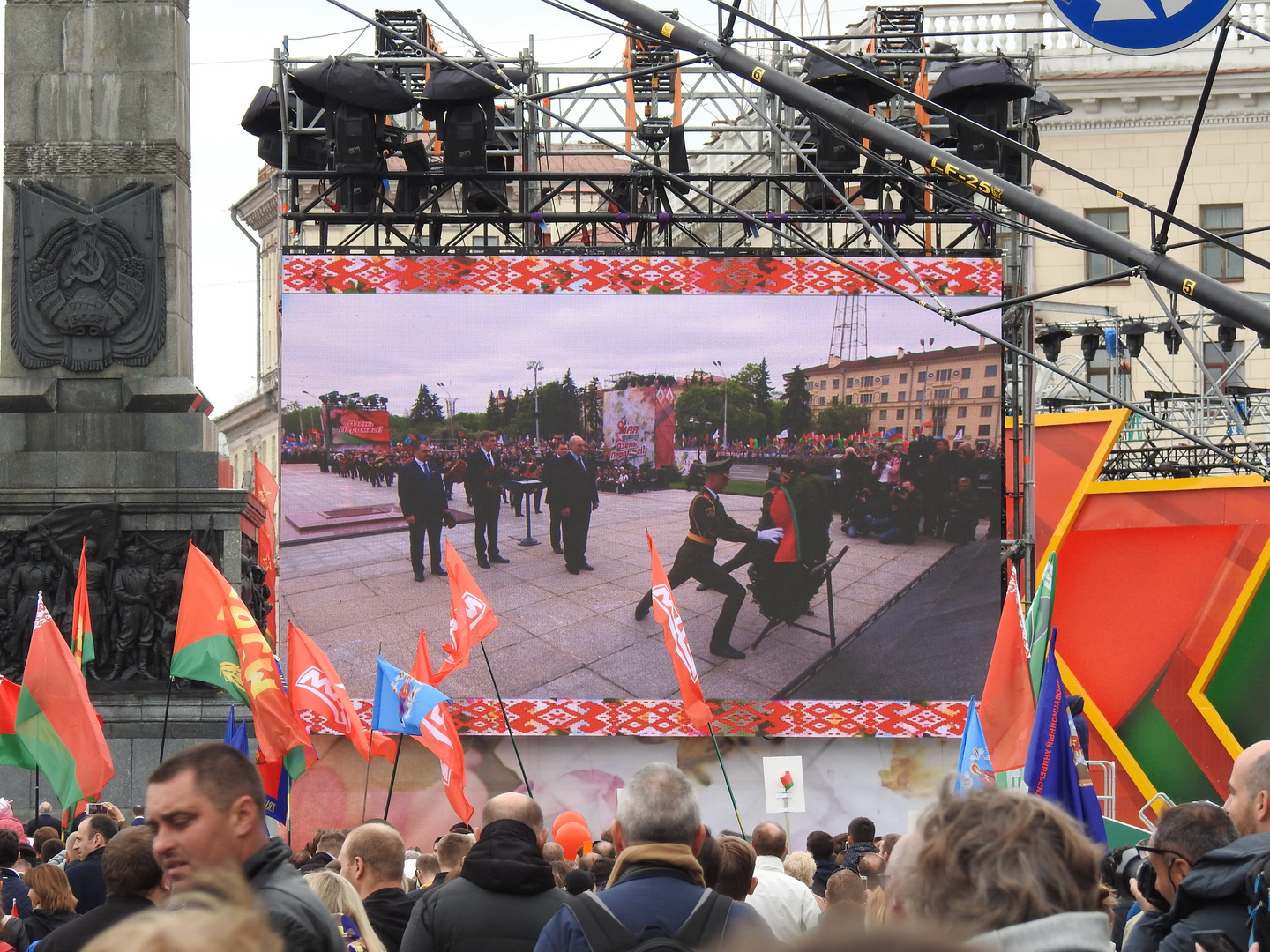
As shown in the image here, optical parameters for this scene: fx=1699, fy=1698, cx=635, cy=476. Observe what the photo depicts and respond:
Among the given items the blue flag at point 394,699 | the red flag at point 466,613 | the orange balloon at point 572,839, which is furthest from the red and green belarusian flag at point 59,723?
the orange balloon at point 572,839

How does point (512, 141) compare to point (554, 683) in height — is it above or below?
above

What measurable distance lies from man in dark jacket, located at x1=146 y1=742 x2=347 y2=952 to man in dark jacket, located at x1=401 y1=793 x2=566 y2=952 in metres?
1.27

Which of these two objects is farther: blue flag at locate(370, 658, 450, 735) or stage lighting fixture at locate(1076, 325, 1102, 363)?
stage lighting fixture at locate(1076, 325, 1102, 363)

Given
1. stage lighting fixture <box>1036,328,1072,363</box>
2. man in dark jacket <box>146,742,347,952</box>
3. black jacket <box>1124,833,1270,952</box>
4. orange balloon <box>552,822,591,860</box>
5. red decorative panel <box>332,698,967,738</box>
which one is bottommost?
red decorative panel <box>332,698,967,738</box>

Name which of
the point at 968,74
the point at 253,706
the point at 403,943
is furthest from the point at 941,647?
the point at 403,943

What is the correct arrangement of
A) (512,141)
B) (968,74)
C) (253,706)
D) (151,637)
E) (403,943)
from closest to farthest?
(403,943), (253,706), (151,637), (968,74), (512,141)

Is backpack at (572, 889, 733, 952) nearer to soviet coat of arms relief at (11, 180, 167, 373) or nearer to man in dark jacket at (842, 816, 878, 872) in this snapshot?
man in dark jacket at (842, 816, 878, 872)

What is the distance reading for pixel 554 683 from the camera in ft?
61.3

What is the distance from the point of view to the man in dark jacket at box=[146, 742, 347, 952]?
11.5 feet

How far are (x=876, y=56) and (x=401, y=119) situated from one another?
7192 millimetres

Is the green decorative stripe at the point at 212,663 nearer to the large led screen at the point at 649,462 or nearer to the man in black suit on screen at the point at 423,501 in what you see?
the large led screen at the point at 649,462

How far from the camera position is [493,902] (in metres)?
4.84

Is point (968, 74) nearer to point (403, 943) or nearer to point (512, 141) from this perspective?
point (512, 141)

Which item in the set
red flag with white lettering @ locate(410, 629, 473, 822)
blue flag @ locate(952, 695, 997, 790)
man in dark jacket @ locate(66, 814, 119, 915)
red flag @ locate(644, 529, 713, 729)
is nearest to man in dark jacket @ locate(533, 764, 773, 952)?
man in dark jacket @ locate(66, 814, 119, 915)
